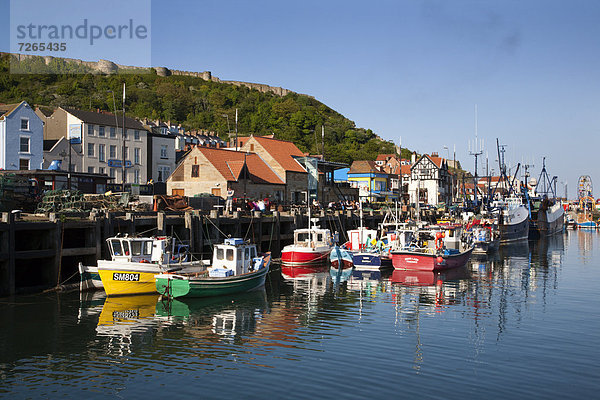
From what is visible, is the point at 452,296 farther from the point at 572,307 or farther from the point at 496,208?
the point at 496,208

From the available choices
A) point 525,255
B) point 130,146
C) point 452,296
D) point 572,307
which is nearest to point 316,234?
point 452,296

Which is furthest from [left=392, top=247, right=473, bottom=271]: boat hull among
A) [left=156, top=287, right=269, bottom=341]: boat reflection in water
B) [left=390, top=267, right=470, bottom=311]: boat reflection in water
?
[left=156, top=287, right=269, bottom=341]: boat reflection in water

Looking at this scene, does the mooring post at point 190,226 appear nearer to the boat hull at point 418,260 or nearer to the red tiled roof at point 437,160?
the boat hull at point 418,260

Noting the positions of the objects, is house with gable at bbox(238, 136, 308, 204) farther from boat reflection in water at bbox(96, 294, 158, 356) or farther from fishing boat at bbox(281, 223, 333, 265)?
boat reflection in water at bbox(96, 294, 158, 356)

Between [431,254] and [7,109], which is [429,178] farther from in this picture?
[7,109]

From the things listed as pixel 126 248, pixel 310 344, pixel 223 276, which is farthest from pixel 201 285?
pixel 310 344

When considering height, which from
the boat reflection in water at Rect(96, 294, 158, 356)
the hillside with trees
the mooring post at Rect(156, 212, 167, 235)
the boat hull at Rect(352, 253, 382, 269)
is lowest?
the boat reflection in water at Rect(96, 294, 158, 356)

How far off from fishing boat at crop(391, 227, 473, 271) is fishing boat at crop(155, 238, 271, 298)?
1341 centimetres

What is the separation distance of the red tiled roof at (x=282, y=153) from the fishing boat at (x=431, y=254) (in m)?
A: 23.7

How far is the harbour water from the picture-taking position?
58.0 feet

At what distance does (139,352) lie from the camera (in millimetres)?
21391

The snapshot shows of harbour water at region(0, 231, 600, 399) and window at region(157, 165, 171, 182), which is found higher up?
window at region(157, 165, 171, 182)

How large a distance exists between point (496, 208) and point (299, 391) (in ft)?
247

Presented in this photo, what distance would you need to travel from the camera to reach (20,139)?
60.3 metres
